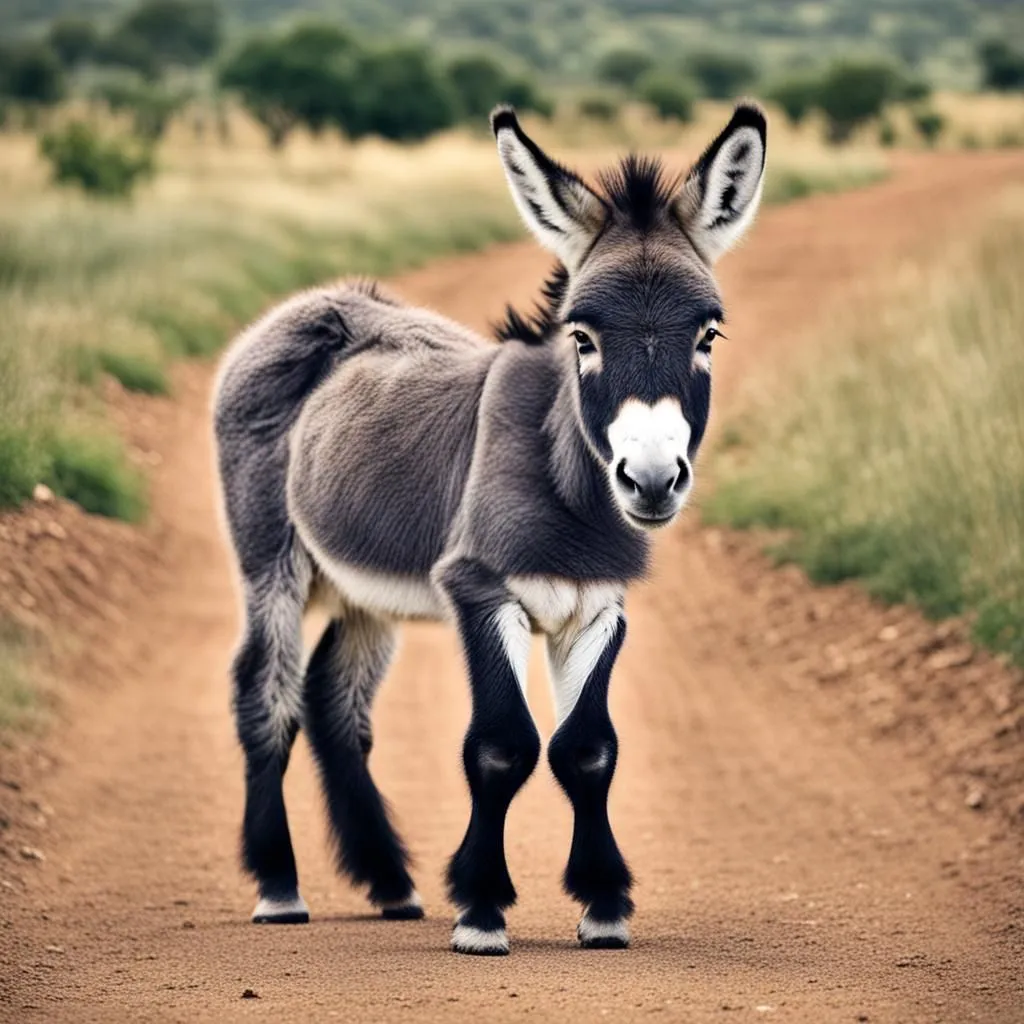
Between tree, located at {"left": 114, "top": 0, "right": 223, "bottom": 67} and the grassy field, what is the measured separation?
4281 cm

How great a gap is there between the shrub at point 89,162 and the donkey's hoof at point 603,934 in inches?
804

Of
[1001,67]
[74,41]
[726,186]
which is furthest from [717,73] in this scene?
[726,186]

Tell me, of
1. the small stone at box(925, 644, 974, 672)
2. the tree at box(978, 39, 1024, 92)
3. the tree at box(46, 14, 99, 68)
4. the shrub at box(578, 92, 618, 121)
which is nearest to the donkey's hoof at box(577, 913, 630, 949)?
the small stone at box(925, 644, 974, 672)

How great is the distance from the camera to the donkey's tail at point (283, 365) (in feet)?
21.6

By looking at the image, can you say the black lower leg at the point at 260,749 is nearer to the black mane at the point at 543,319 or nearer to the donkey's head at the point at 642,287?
the black mane at the point at 543,319

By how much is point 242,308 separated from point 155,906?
1365 centimetres

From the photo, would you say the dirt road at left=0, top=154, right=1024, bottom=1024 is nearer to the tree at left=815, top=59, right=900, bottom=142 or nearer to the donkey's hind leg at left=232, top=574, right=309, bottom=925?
the donkey's hind leg at left=232, top=574, right=309, bottom=925

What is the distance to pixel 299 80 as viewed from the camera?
45969mm

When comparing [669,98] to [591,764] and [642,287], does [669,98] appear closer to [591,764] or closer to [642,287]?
[642,287]

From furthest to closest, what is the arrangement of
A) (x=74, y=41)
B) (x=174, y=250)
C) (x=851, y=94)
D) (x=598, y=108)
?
(x=74, y=41), (x=598, y=108), (x=851, y=94), (x=174, y=250)

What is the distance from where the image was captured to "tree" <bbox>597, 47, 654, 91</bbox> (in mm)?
88312

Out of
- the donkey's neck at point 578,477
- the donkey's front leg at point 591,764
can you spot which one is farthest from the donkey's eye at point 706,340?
the donkey's front leg at point 591,764

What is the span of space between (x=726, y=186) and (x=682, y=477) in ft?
3.73

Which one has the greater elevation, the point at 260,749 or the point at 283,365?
the point at 283,365
